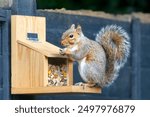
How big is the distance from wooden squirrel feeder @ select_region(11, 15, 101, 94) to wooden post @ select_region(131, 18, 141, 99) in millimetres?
1855

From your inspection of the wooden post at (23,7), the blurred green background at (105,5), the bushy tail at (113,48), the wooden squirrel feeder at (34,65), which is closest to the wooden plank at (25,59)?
the wooden squirrel feeder at (34,65)

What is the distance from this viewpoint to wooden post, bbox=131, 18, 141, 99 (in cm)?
828

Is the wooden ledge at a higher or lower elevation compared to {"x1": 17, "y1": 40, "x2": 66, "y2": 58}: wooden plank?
lower

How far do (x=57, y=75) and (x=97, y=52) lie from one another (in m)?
0.33

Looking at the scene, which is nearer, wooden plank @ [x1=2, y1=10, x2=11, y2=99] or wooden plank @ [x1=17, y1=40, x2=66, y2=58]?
wooden plank @ [x1=17, y1=40, x2=66, y2=58]

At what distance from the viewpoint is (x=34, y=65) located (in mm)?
6293

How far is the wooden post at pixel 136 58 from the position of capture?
828 cm

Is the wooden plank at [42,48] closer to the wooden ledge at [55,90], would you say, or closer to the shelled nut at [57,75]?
the shelled nut at [57,75]

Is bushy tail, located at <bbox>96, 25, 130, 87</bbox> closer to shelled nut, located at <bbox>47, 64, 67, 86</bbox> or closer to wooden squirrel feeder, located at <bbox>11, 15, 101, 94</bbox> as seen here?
wooden squirrel feeder, located at <bbox>11, 15, 101, 94</bbox>

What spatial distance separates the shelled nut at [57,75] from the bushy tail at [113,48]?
0.31 meters

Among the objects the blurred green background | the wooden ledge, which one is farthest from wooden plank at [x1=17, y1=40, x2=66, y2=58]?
the blurred green background

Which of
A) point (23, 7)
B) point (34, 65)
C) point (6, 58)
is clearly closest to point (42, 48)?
point (34, 65)

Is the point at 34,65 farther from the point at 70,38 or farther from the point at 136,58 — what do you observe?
the point at 136,58

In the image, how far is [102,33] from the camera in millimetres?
6641
